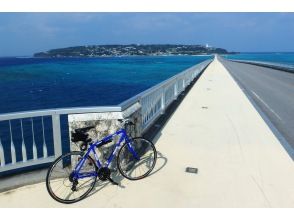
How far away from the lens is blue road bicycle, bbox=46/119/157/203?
4633mm

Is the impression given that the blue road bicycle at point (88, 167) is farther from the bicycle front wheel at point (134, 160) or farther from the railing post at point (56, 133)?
the railing post at point (56, 133)

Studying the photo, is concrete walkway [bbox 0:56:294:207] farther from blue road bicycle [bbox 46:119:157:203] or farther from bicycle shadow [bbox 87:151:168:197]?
blue road bicycle [bbox 46:119:157:203]

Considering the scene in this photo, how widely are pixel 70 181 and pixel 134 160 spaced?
4.76 feet

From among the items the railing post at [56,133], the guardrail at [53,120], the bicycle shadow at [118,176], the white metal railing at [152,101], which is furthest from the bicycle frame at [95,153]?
the railing post at [56,133]

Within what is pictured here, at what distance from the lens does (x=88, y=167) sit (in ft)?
17.2

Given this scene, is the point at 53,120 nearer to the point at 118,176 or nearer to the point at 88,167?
the point at 88,167

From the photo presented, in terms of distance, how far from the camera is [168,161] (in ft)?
20.1

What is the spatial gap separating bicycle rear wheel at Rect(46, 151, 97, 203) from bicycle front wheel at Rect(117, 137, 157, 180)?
0.56 meters

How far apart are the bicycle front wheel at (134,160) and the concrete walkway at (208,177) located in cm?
18

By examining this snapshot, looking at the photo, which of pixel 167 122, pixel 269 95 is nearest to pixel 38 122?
pixel 167 122

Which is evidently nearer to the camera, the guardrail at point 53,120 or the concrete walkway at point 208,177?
the concrete walkway at point 208,177

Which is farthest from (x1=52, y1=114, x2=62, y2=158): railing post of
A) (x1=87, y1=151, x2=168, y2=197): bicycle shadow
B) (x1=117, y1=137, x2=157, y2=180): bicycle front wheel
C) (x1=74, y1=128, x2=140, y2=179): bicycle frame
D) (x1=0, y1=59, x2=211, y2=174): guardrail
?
(x1=117, y1=137, x2=157, y2=180): bicycle front wheel

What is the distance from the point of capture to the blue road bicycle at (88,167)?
4633 mm

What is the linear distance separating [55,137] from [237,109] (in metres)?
8.29
